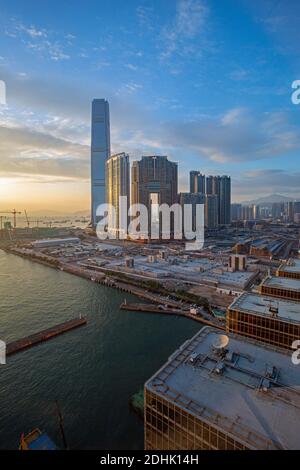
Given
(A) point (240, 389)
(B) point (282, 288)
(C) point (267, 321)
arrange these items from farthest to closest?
(B) point (282, 288)
(C) point (267, 321)
(A) point (240, 389)

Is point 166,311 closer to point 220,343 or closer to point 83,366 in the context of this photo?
point 83,366

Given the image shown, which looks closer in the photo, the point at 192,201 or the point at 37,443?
the point at 37,443

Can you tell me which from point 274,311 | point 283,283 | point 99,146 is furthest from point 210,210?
point 274,311

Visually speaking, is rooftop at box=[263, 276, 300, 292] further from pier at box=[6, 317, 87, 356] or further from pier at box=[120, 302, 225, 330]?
pier at box=[6, 317, 87, 356]

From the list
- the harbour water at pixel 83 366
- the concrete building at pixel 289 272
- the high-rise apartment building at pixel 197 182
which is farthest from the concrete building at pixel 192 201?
the concrete building at pixel 289 272

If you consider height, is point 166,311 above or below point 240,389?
below

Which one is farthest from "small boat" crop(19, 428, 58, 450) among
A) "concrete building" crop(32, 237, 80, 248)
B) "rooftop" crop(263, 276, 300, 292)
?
"concrete building" crop(32, 237, 80, 248)

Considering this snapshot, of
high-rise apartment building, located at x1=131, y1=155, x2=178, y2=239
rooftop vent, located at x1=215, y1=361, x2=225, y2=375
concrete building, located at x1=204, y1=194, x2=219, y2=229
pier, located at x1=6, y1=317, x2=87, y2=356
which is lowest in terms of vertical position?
pier, located at x1=6, y1=317, x2=87, y2=356
